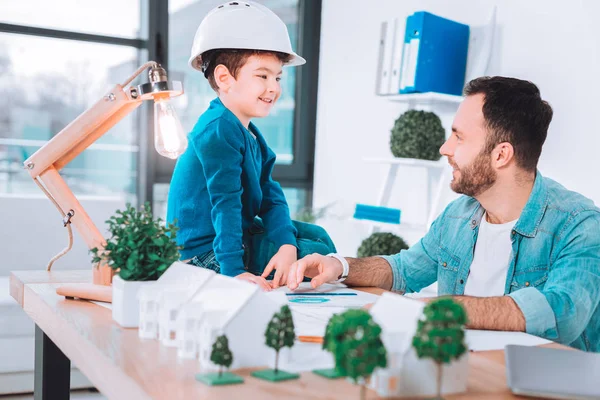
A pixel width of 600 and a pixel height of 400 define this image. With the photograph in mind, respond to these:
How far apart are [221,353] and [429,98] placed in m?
2.69

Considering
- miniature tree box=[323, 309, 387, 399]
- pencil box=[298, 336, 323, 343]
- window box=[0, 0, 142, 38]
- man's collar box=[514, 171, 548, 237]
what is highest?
window box=[0, 0, 142, 38]

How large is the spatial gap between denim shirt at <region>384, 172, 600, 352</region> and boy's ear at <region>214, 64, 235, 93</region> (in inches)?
25.8

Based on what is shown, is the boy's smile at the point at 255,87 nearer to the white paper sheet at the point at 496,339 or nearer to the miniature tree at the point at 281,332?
the white paper sheet at the point at 496,339

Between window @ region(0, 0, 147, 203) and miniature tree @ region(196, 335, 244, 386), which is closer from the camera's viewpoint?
miniature tree @ region(196, 335, 244, 386)

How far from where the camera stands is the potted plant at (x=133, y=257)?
3.51ft

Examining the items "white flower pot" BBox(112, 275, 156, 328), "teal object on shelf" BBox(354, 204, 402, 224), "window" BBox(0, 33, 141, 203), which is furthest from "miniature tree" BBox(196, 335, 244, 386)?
"window" BBox(0, 33, 141, 203)

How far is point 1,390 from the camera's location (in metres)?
2.49

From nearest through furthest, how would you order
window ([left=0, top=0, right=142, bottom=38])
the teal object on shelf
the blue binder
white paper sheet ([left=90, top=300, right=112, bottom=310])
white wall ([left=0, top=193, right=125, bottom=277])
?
white paper sheet ([left=90, top=300, right=112, bottom=310]) → white wall ([left=0, top=193, right=125, bottom=277]) → the blue binder → the teal object on shelf → window ([left=0, top=0, right=142, bottom=38])

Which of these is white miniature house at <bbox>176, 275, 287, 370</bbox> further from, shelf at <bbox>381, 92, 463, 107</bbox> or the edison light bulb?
shelf at <bbox>381, 92, 463, 107</bbox>

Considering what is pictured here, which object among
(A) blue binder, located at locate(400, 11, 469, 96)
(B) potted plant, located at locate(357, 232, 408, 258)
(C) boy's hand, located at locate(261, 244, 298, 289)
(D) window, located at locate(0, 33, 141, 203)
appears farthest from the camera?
(D) window, located at locate(0, 33, 141, 203)

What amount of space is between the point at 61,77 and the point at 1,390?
2388mm

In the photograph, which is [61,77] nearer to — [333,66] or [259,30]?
[333,66]

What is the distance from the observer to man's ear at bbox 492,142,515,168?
67.1 inches

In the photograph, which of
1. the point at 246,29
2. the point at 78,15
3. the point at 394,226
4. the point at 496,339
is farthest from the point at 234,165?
the point at 78,15
